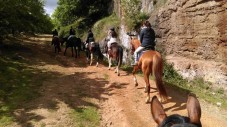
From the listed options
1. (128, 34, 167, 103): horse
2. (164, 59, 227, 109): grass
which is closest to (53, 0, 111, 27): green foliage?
(164, 59, 227, 109): grass

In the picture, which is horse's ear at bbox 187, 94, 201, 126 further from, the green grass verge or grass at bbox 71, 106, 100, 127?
the green grass verge

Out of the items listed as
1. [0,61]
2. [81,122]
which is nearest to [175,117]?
[81,122]

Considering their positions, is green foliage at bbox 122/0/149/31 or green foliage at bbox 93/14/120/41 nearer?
green foliage at bbox 122/0/149/31

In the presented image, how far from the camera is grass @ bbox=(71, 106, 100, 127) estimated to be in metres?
11.0

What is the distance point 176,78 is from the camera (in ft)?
56.0

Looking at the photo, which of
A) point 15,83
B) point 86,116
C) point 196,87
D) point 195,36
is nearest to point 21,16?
point 15,83

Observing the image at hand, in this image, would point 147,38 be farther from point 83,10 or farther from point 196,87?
point 83,10

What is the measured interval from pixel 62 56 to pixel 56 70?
5376mm

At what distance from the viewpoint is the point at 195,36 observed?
54.6 ft

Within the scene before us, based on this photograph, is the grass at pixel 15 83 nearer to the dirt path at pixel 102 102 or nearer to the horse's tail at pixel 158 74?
the dirt path at pixel 102 102

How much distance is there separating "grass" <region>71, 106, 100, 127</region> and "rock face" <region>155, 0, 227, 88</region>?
660cm

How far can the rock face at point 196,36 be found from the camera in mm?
15375

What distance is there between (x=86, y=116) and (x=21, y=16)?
1330 centimetres

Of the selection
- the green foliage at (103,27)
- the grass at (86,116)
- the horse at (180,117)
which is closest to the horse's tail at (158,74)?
the grass at (86,116)
